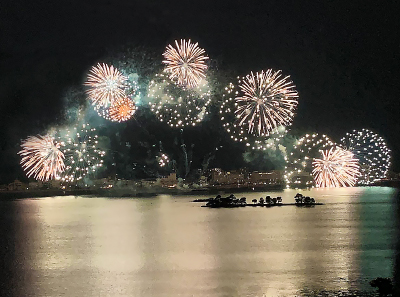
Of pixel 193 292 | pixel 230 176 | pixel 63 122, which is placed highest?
pixel 63 122

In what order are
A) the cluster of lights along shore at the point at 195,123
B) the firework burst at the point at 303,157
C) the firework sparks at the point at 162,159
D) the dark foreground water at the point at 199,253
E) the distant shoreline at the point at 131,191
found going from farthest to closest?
the firework sparks at the point at 162,159 → the distant shoreline at the point at 131,191 → the firework burst at the point at 303,157 → the cluster of lights along shore at the point at 195,123 → the dark foreground water at the point at 199,253

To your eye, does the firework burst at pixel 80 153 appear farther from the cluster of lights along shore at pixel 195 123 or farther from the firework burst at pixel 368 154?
the firework burst at pixel 368 154

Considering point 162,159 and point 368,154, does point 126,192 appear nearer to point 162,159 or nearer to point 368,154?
point 162,159

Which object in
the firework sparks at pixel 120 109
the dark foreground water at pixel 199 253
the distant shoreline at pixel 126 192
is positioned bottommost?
the dark foreground water at pixel 199 253

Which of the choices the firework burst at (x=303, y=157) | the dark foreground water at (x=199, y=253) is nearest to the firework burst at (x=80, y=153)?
the firework burst at (x=303, y=157)

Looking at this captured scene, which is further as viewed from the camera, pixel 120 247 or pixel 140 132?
pixel 140 132

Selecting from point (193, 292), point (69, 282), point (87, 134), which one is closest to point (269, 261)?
point (193, 292)

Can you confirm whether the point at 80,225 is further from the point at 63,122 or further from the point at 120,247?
the point at 63,122
